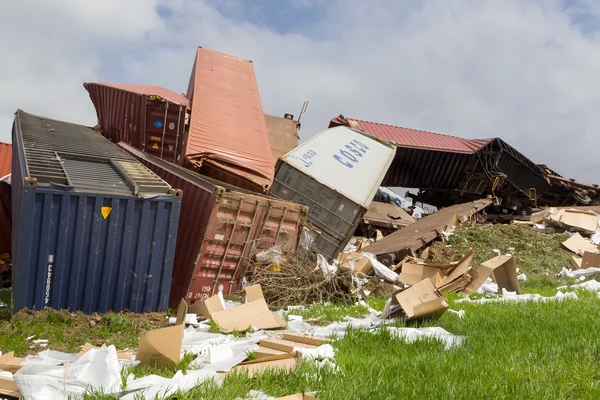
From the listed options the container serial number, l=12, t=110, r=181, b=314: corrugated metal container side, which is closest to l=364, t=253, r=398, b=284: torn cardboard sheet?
the container serial number

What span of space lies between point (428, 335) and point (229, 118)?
370 inches

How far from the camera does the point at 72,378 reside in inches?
135

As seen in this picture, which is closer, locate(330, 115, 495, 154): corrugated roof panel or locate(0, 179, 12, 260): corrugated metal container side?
locate(0, 179, 12, 260): corrugated metal container side

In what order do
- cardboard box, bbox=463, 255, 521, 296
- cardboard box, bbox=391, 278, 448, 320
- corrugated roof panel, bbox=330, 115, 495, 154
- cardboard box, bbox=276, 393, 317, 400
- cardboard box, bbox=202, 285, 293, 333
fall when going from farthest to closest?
corrugated roof panel, bbox=330, 115, 495, 154
cardboard box, bbox=463, 255, 521, 296
cardboard box, bbox=202, 285, 293, 333
cardboard box, bbox=391, 278, 448, 320
cardboard box, bbox=276, 393, 317, 400

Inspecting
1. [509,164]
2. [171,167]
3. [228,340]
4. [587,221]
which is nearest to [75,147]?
[171,167]

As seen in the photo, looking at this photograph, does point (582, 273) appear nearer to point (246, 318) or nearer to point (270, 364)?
point (246, 318)

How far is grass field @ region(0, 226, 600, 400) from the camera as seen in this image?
133 inches

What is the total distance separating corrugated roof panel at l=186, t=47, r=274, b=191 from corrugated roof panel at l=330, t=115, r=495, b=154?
13.5 feet

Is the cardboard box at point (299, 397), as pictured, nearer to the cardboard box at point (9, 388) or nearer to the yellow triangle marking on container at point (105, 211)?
the cardboard box at point (9, 388)

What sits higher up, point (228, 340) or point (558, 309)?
point (558, 309)

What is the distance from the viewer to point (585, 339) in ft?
14.6

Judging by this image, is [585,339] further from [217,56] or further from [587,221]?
[217,56]

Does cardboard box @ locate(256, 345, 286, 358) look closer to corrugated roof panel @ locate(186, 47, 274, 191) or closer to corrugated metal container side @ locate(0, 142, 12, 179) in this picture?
corrugated roof panel @ locate(186, 47, 274, 191)

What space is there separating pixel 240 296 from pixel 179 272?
957mm
